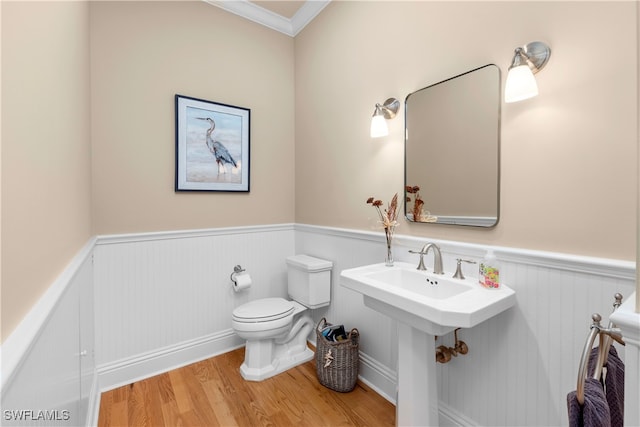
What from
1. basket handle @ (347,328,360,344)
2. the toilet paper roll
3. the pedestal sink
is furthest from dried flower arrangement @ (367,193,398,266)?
the toilet paper roll

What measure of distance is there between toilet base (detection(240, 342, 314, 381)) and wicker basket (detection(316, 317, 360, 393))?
0.32 m

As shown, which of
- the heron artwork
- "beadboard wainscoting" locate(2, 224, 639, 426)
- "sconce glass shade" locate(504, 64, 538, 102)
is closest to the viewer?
"beadboard wainscoting" locate(2, 224, 639, 426)

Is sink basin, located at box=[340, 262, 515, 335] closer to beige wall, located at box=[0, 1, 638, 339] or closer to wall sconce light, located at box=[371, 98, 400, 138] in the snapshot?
beige wall, located at box=[0, 1, 638, 339]

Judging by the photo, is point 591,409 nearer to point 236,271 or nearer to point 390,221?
point 390,221

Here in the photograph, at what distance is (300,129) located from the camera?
8.51 feet

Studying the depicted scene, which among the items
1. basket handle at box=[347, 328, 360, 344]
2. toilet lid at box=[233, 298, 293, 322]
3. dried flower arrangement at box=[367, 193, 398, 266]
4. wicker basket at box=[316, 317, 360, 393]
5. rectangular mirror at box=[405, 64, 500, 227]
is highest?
rectangular mirror at box=[405, 64, 500, 227]

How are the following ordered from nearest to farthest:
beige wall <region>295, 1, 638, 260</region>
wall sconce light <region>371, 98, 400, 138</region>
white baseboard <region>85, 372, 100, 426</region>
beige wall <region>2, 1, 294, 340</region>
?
beige wall <region>2, 1, 294, 340</region>
beige wall <region>295, 1, 638, 260</region>
white baseboard <region>85, 372, 100, 426</region>
wall sconce light <region>371, 98, 400, 138</region>

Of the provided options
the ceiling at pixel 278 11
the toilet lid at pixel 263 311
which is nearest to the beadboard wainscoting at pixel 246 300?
the toilet lid at pixel 263 311

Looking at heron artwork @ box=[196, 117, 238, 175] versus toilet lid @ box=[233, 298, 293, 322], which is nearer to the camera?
toilet lid @ box=[233, 298, 293, 322]

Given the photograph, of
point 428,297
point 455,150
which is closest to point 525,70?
point 455,150

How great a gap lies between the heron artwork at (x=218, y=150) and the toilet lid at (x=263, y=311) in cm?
104

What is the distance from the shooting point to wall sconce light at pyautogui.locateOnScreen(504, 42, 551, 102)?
1.14 m

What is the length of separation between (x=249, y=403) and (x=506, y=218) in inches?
67.4

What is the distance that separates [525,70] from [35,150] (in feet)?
5.15
